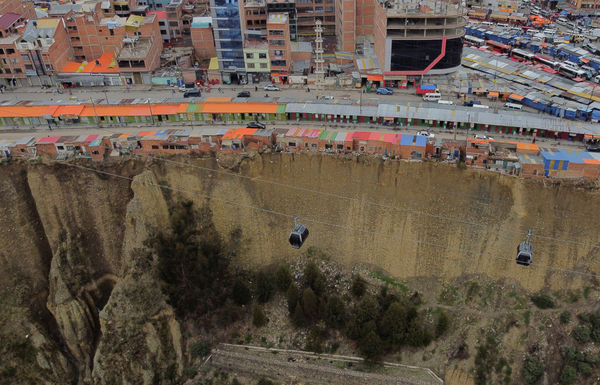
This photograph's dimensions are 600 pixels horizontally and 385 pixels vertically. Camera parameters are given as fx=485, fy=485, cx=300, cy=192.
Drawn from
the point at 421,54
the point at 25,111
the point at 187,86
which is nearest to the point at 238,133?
the point at 187,86

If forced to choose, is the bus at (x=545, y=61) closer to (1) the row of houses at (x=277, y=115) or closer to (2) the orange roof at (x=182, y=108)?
(1) the row of houses at (x=277, y=115)

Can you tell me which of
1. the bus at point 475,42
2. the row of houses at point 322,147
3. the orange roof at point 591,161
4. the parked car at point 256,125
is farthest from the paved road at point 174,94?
the bus at point 475,42

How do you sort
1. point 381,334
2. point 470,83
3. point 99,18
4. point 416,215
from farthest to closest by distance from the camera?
point 99,18
point 470,83
point 416,215
point 381,334

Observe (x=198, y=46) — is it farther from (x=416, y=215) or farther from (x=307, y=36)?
(x=416, y=215)

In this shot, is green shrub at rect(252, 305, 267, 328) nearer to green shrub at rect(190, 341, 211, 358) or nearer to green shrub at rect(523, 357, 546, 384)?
green shrub at rect(190, 341, 211, 358)

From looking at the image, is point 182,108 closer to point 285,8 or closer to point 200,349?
point 285,8

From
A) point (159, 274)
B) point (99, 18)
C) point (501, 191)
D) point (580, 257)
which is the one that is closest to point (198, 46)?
point (99, 18)
